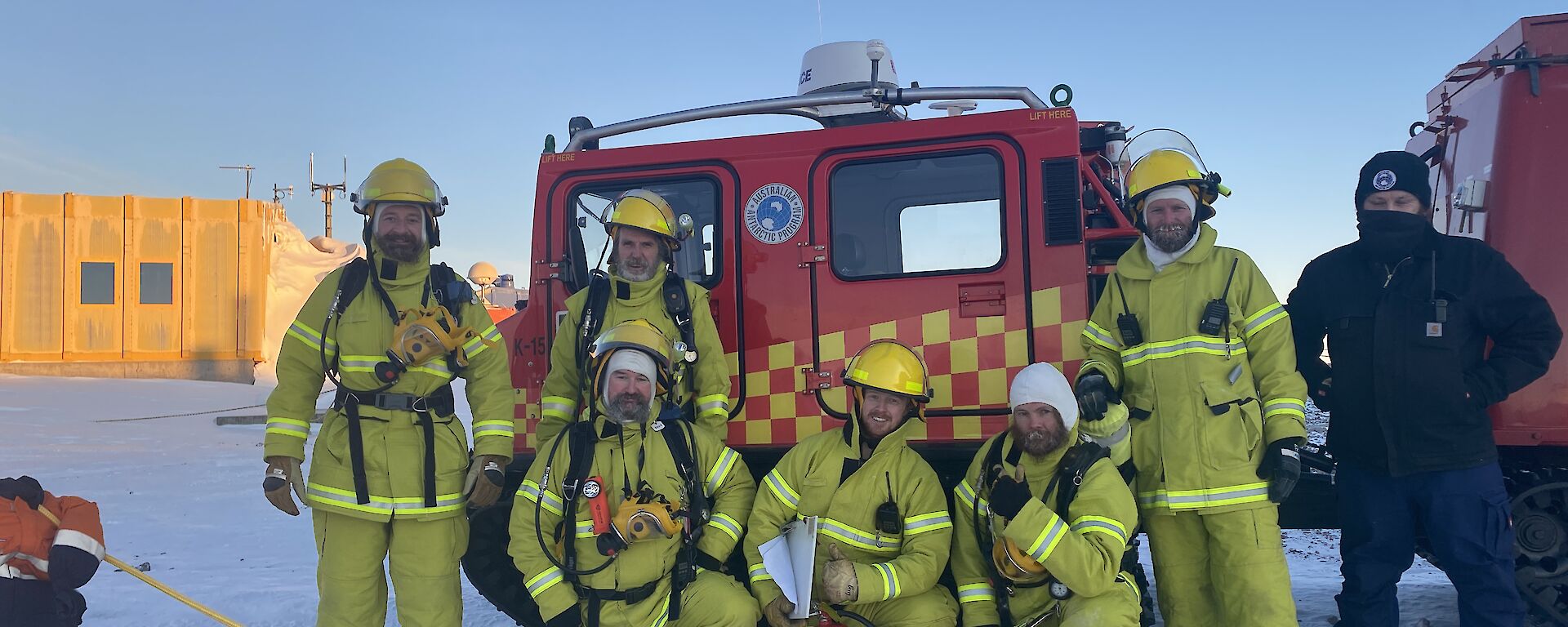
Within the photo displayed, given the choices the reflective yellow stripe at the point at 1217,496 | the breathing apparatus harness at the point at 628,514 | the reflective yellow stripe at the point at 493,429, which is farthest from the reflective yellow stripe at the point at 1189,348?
the reflective yellow stripe at the point at 493,429

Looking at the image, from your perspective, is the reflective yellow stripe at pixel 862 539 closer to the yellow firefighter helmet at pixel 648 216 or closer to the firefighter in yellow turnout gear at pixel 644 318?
the firefighter in yellow turnout gear at pixel 644 318

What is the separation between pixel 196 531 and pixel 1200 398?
732 cm

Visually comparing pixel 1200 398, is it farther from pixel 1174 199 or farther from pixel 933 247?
pixel 933 247

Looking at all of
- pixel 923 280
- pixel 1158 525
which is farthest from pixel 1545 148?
pixel 923 280

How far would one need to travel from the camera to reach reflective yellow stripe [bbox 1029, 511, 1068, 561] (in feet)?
10.2

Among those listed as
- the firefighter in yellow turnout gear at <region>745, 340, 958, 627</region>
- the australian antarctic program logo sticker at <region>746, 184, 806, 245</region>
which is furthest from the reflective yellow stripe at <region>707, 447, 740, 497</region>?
the australian antarctic program logo sticker at <region>746, 184, 806, 245</region>

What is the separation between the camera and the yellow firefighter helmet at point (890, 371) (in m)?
3.55

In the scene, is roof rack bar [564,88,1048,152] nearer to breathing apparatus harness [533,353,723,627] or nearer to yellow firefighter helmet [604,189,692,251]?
yellow firefighter helmet [604,189,692,251]

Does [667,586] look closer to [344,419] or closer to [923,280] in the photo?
[344,419]

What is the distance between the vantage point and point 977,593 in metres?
3.46

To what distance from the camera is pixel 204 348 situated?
78.8 feet

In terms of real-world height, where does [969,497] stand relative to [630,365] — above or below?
below

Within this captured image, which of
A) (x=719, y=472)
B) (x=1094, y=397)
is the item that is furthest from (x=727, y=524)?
(x=1094, y=397)

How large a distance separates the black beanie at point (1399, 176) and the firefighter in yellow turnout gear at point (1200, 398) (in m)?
0.61
